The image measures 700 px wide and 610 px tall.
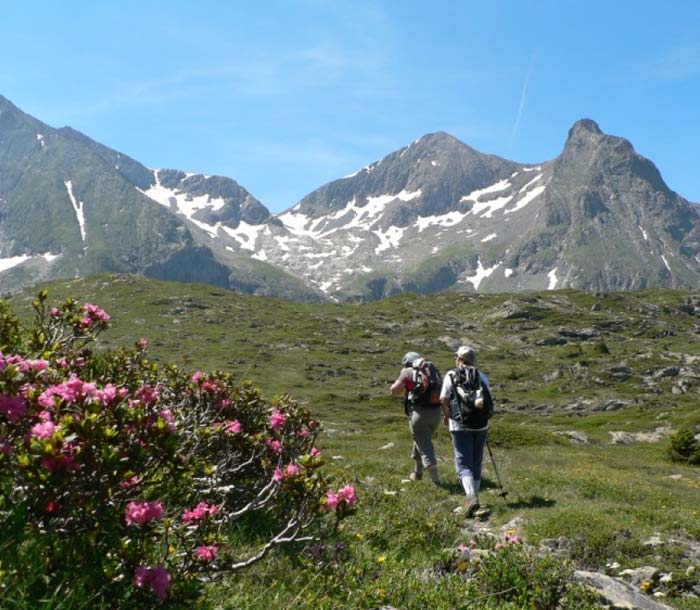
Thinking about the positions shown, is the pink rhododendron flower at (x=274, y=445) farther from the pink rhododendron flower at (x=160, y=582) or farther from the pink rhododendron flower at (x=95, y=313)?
the pink rhododendron flower at (x=160, y=582)

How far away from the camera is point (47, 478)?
279cm

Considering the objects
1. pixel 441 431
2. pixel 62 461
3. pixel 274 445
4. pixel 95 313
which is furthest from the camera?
pixel 441 431

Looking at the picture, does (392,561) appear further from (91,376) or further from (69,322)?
(69,322)

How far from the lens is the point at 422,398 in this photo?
12852 mm

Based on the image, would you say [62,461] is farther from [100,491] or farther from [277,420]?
[277,420]

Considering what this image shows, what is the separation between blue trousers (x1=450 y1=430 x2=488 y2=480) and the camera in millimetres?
11062

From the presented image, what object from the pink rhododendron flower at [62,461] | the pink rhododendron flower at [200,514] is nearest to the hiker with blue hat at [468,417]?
the pink rhododendron flower at [200,514]

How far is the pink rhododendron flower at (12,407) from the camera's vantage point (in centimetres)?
297

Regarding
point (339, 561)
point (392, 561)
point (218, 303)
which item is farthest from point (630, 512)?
point (218, 303)

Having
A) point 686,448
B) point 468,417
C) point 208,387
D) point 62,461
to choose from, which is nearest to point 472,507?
point 468,417

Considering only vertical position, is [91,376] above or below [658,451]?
above

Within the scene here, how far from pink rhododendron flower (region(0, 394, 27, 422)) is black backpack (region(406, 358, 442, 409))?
10.5 metres

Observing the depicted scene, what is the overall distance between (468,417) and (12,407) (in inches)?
360

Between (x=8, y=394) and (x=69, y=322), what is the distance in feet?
13.4
